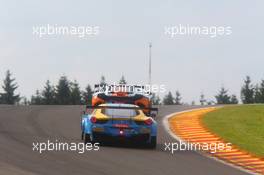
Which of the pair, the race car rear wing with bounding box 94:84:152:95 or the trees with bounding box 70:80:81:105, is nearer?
the race car rear wing with bounding box 94:84:152:95

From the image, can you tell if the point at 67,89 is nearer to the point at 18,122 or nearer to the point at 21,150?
the point at 18,122

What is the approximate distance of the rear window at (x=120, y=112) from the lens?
17619 mm

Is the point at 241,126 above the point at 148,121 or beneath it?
beneath

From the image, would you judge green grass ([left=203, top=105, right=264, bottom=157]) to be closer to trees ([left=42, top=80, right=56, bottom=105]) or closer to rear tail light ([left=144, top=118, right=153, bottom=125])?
rear tail light ([left=144, top=118, right=153, bottom=125])

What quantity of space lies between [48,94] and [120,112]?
86.2 meters

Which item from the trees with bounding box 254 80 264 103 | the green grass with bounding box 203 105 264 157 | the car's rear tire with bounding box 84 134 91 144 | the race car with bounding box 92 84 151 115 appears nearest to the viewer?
the car's rear tire with bounding box 84 134 91 144

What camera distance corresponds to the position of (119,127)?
57.0ft

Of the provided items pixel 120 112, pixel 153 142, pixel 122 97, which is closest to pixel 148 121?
pixel 153 142

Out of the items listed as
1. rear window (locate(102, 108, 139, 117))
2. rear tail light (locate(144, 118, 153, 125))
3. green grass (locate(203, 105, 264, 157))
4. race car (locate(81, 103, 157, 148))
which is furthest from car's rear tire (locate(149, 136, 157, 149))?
green grass (locate(203, 105, 264, 157))

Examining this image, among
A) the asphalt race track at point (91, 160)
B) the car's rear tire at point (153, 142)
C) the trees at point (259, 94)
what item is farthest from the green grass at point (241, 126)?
the trees at point (259, 94)

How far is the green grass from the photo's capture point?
20.2m

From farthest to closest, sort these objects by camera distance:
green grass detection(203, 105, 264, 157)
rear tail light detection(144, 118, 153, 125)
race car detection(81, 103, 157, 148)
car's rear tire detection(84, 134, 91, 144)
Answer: green grass detection(203, 105, 264, 157), car's rear tire detection(84, 134, 91, 144), rear tail light detection(144, 118, 153, 125), race car detection(81, 103, 157, 148)

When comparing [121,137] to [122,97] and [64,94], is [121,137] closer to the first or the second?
[122,97]

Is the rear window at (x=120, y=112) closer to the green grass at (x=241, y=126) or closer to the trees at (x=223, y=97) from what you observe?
the green grass at (x=241, y=126)
